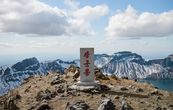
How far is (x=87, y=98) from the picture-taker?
3036 centimetres

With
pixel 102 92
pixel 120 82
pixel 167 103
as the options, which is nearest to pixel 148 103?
pixel 167 103

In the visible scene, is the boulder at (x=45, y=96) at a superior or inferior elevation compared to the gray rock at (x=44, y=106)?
superior

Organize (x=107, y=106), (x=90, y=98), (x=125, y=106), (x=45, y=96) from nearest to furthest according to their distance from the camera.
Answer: (x=107, y=106) → (x=125, y=106) → (x=90, y=98) → (x=45, y=96)

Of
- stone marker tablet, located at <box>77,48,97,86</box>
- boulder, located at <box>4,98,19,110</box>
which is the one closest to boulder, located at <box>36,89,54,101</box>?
boulder, located at <box>4,98,19,110</box>

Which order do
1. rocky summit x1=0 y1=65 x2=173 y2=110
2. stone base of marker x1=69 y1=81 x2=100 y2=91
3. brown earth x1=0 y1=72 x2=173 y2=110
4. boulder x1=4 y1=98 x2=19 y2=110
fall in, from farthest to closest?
stone base of marker x1=69 y1=81 x2=100 y2=91, boulder x1=4 y1=98 x2=19 y2=110, brown earth x1=0 y1=72 x2=173 y2=110, rocky summit x1=0 y1=65 x2=173 y2=110

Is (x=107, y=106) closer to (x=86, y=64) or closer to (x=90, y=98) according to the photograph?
(x=90, y=98)

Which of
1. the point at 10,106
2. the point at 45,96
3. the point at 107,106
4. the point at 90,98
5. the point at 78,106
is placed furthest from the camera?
the point at 45,96

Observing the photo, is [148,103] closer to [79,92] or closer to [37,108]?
[79,92]

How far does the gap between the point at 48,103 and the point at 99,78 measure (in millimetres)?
13231

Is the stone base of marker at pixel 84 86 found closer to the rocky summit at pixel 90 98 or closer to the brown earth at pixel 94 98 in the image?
the rocky summit at pixel 90 98

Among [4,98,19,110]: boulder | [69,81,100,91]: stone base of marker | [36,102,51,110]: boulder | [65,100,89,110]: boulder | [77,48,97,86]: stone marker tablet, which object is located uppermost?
[77,48,97,86]: stone marker tablet

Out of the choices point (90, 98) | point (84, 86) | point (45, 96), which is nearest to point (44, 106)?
point (45, 96)

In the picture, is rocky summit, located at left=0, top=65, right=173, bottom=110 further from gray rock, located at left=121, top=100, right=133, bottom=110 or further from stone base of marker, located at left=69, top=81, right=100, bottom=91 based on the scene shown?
stone base of marker, located at left=69, top=81, right=100, bottom=91

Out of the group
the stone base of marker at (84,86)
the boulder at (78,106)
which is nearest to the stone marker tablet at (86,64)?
the stone base of marker at (84,86)
